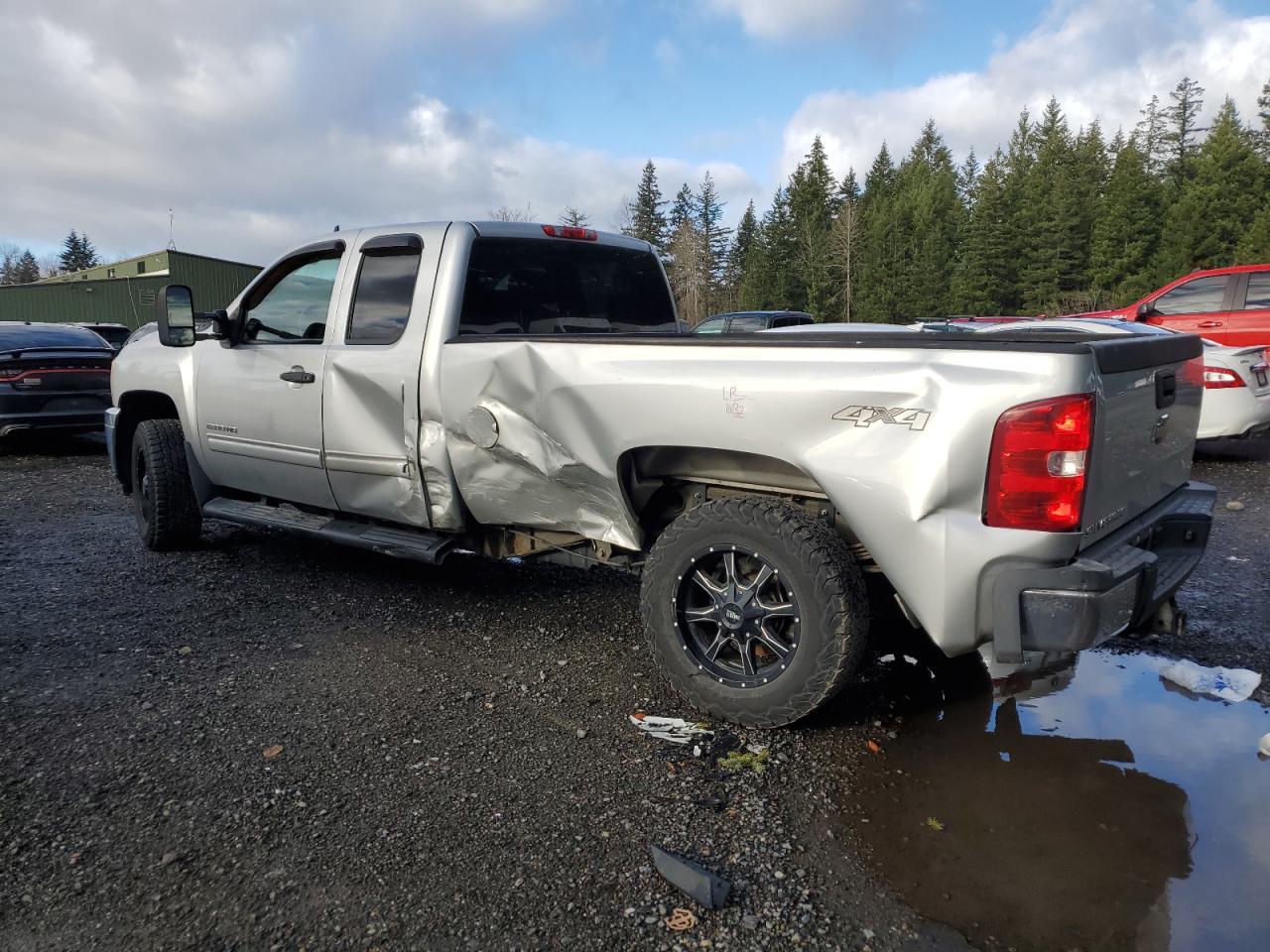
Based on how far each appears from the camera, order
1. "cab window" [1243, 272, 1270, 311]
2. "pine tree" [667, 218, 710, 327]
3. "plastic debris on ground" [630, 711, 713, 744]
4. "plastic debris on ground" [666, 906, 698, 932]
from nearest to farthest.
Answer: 1. "plastic debris on ground" [666, 906, 698, 932]
2. "plastic debris on ground" [630, 711, 713, 744]
3. "cab window" [1243, 272, 1270, 311]
4. "pine tree" [667, 218, 710, 327]

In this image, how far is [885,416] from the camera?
2.74m

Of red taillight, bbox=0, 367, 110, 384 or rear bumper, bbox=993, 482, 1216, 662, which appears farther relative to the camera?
red taillight, bbox=0, 367, 110, 384

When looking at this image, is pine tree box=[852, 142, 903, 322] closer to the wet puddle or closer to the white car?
the white car

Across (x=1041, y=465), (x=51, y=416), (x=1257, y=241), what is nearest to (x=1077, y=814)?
(x=1041, y=465)

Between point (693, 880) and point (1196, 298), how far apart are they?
12364 mm

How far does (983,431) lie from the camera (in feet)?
8.46

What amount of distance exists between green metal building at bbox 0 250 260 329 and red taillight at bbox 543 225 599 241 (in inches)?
1252

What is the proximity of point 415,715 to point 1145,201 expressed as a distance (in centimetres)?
5862

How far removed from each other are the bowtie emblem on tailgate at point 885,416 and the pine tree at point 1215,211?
173ft

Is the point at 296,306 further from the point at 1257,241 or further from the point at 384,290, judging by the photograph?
the point at 1257,241

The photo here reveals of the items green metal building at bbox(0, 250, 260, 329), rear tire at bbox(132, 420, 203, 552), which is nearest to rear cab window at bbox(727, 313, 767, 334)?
rear tire at bbox(132, 420, 203, 552)

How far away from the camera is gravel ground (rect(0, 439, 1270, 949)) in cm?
224

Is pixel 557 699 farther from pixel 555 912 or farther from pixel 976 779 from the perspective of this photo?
pixel 976 779

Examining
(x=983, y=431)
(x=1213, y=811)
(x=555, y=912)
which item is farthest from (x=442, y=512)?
(x=1213, y=811)
